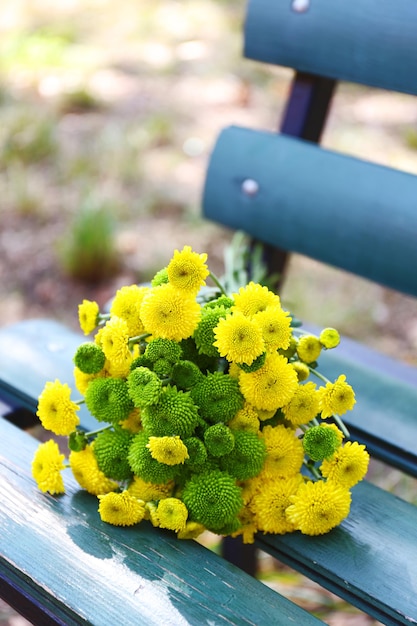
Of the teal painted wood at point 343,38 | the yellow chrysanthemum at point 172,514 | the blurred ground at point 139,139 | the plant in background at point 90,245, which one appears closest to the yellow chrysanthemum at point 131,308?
the yellow chrysanthemum at point 172,514

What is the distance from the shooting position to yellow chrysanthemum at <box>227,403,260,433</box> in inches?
34.3

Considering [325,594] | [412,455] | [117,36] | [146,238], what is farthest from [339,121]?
[412,455]

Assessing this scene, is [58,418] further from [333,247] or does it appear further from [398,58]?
[398,58]

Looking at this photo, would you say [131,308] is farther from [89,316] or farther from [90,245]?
[90,245]

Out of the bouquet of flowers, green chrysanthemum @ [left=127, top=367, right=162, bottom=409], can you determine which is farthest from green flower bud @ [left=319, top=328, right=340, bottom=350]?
green chrysanthemum @ [left=127, top=367, right=162, bottom=409]

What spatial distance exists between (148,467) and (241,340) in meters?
0.18

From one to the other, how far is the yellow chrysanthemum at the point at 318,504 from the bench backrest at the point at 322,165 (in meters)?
0.61

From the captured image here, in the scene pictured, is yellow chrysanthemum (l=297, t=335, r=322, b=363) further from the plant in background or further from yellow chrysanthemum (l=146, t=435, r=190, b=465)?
the plant in background

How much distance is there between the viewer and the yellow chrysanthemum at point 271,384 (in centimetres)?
84

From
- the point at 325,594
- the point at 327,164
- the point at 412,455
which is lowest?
the point at 325,594

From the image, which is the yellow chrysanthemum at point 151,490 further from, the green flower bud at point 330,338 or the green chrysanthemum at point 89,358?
the green flower bud at point 330,338

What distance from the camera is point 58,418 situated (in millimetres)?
885

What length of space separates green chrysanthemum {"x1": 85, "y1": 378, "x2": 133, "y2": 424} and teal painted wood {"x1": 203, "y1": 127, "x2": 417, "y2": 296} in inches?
26.8

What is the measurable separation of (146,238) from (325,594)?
1607 millimetres
